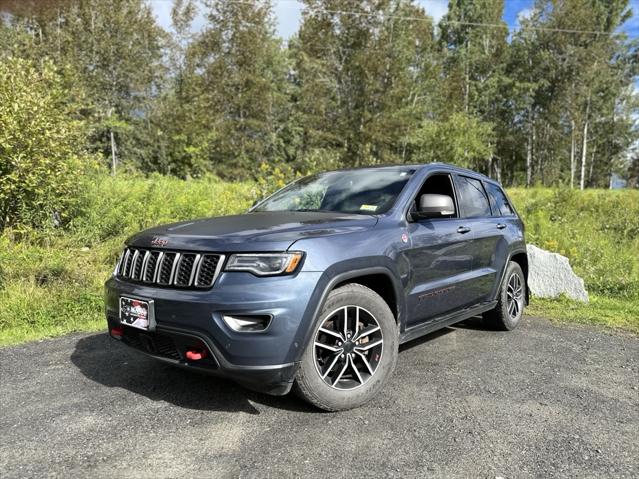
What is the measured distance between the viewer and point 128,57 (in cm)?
2273

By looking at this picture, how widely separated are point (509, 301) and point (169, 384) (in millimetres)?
3746

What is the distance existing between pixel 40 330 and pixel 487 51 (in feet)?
132

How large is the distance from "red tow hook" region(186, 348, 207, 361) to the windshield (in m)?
1.62

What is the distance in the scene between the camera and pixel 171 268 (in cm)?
296

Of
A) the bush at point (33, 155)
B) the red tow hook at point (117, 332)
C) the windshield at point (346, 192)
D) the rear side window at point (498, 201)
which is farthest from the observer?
the bush at point (33, 155)

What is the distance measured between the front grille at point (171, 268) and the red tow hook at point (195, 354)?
0.38m

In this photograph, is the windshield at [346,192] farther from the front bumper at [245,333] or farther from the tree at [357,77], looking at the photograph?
the tree at [357,77]

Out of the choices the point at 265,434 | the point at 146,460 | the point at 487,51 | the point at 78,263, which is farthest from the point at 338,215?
the point at 487,51

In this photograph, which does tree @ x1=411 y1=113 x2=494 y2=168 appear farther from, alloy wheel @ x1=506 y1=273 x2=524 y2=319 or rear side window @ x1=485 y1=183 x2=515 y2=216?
alloy wheel @ x1=506 y1=273 x2=524 y2=319

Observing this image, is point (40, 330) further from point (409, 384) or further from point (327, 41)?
point (327, 41)

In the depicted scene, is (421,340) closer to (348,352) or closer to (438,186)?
(438,186)

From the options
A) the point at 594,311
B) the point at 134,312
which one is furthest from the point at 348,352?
the point at 594,311

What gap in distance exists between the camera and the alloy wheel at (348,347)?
3.04m

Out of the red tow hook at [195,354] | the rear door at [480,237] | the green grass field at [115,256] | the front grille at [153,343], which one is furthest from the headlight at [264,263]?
the green grass field at [115,256]
